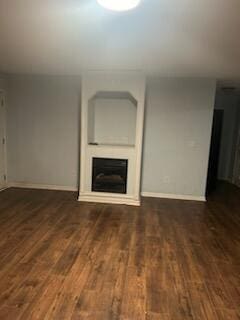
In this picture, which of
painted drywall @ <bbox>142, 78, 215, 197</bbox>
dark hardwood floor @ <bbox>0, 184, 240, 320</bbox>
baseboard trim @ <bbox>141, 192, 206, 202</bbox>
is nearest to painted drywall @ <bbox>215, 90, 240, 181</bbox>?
painted drywall @ <bbox>142, 78, 215, 197</bbox>

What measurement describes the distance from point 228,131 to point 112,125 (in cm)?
368

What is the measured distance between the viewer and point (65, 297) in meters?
2.20

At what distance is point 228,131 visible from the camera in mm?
7168

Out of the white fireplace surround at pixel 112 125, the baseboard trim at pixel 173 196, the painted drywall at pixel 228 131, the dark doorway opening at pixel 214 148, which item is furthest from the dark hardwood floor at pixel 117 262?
the painted drywall at pixel 228 131

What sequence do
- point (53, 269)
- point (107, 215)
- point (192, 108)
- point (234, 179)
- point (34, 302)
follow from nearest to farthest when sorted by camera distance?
1. point (34, 302)
2. point (53, 269)
3. point (107, 215)
4. point (192, 108)
5. point (234, 179)

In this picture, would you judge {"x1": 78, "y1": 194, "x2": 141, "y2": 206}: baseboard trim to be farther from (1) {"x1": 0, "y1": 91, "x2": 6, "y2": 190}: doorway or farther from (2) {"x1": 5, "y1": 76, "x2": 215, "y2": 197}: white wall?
(1) {"x1": 0, "y1": 91, "x2": 6, "y2": 190}: doorway

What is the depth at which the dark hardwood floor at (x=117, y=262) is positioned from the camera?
211 centimetres

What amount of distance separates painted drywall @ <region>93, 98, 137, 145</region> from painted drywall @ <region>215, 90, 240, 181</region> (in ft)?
9.51

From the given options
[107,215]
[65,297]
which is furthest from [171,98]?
[65,297]

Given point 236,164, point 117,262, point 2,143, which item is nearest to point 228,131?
point 236,164

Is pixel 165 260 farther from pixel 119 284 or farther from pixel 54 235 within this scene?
pixel 54 235

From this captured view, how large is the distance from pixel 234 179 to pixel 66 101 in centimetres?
494

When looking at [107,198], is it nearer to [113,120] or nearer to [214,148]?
[113,120]

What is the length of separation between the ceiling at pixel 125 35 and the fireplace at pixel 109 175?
1.74 m
